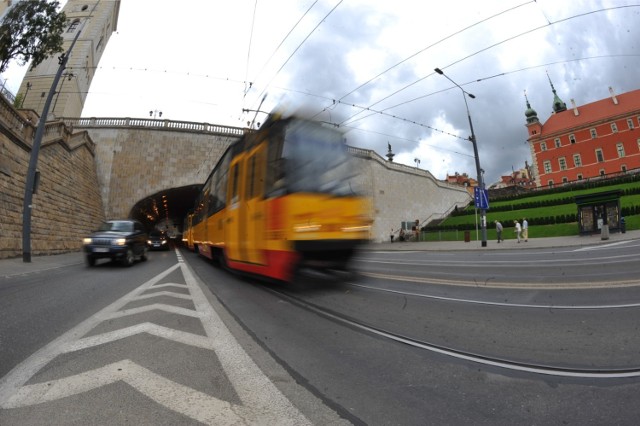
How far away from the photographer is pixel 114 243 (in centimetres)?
1131

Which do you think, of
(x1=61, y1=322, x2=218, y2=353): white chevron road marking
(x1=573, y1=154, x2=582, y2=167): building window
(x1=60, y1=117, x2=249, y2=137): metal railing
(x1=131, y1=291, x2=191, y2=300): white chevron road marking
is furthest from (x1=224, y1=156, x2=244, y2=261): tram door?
(x1=573, y1=154, x2=582, y2=167): building window

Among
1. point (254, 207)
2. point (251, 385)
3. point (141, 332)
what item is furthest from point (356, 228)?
point (251, 385)

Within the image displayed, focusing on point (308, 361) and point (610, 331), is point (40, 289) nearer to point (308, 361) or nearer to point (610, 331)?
point (308, 361)

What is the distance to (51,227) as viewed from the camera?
1733cm

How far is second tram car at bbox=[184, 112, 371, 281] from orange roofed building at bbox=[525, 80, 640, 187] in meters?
65.3

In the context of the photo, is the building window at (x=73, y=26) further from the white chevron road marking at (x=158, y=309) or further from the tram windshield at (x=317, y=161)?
the white chevron road marking at (x=158, y=309)

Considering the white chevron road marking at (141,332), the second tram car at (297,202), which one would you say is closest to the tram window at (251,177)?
the second tram car at (297,202)

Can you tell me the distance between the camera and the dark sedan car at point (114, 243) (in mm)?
11141

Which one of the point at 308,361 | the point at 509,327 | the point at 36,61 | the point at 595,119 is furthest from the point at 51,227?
the point at 595,119

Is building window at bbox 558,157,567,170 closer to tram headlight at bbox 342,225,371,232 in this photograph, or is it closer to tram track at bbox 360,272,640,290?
tram track at bbox 360,272,640,290

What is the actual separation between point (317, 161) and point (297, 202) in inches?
45.2

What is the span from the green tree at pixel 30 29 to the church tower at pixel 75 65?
1915cm

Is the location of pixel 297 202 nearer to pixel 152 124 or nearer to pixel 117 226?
pixel 117 226

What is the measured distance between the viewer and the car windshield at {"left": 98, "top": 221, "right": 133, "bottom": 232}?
40.1ft
